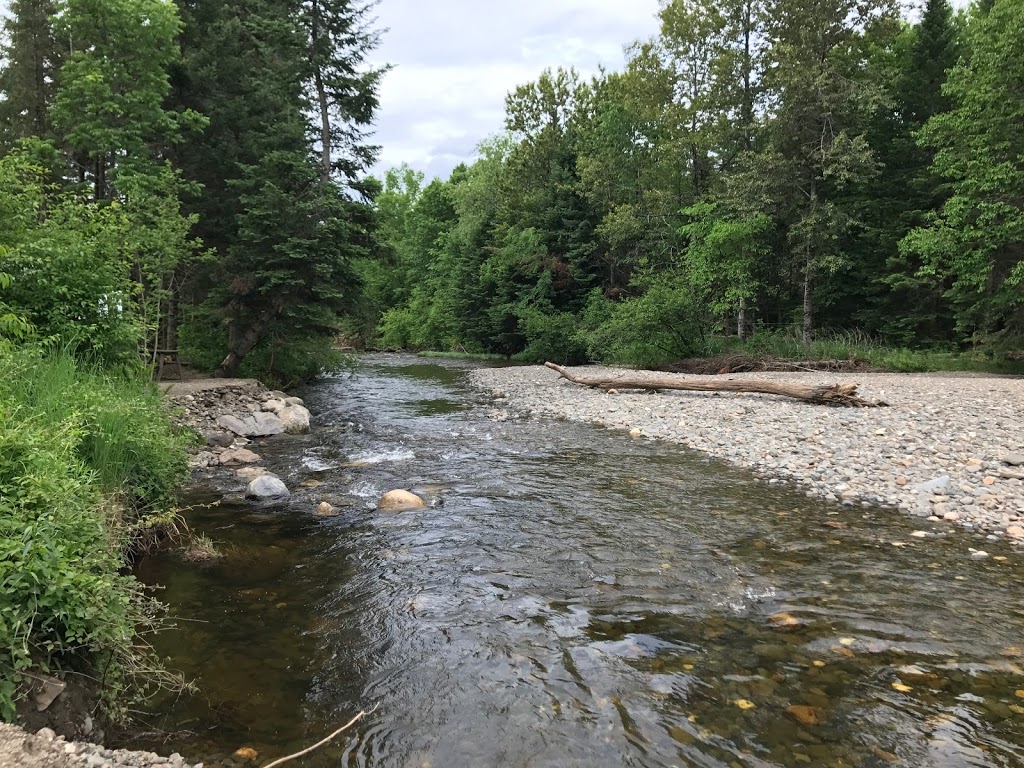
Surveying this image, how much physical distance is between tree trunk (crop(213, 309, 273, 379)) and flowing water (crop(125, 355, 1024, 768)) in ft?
40.7

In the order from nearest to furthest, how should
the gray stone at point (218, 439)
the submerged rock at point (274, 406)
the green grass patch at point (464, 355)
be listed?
the gray stone at point (218, 439) < the submerged rock at point (274, 406) < the green grass patch at point (464, 355)

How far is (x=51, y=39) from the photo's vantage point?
20.6 metres

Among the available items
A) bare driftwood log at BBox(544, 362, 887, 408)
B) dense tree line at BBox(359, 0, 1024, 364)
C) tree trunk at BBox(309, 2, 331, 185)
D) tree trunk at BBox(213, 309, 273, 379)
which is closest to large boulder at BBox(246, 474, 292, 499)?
bare driftwood log at BBox(544, 362, 887, 408)

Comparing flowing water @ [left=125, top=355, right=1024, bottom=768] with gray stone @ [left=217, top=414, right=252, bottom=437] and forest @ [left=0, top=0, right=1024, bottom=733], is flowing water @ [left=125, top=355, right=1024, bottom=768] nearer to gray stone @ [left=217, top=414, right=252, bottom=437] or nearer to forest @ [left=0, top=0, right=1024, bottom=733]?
forest @ [left=0, top=0, right=1024, bottom=733]

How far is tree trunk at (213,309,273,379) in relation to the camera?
734 inches

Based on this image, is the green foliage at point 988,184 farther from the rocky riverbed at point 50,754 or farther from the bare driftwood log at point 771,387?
the rocky riverbed at point 50,754

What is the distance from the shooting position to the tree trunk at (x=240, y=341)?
18.7 metres

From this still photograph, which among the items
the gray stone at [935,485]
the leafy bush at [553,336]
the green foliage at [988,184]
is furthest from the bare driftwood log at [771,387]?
the leafy bush at [553,336]

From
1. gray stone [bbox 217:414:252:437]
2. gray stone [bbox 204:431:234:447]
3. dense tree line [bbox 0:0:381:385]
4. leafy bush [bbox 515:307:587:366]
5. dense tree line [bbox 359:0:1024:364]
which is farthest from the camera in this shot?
leafy bush [bbox 515:307:587:366]

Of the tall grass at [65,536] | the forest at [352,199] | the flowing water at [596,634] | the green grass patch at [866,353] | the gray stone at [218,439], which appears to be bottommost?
the flowing water at [596,634]

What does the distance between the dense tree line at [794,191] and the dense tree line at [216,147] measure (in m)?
3.52

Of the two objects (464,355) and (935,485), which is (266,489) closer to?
(935,485)

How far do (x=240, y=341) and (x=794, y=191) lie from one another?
2160 centimetres

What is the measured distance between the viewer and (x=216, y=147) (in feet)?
64.5
